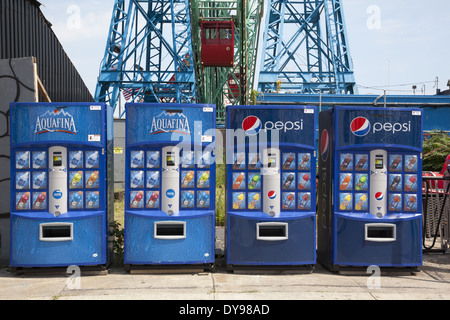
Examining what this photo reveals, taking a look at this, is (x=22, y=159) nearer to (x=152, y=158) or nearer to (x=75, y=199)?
(x=75, y=199)

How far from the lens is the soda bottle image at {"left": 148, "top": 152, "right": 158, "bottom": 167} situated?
→ 6812 millimetres

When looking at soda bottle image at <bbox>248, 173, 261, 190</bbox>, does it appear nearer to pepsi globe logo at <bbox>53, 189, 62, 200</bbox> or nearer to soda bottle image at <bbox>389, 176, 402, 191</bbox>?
soda bottle image at <bbox>389, 176, 402, 191</bbox>

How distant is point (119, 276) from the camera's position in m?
6.70

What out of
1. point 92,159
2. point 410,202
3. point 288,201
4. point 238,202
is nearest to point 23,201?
point 92,159

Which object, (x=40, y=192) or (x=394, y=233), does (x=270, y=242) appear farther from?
(x=40, y=192)

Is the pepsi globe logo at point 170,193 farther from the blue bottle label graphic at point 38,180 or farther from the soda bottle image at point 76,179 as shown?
the blue bottle label graphic at point 38,180

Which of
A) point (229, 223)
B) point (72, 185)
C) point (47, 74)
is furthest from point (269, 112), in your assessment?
point (47, 74)

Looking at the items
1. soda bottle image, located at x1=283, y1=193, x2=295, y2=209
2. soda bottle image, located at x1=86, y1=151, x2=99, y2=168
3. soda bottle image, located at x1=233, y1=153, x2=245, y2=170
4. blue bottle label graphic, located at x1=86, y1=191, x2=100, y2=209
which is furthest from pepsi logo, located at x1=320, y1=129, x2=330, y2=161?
blue bottle label graphic, located at x1=86, y1=191, x2=100, y2=209

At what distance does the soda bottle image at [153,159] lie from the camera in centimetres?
681

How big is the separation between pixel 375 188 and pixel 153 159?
3363mm

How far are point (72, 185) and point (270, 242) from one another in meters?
3.05

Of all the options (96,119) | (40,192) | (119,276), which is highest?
(96,119)

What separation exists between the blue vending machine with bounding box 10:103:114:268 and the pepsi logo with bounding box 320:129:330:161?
134 inches

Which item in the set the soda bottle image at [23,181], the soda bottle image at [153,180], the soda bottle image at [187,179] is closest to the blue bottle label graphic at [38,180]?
the soda bottle image at [23,181]
